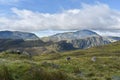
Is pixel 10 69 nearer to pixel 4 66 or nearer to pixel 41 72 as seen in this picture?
pixel 4 66

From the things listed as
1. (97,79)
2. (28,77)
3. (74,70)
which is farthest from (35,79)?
→ (74,70)

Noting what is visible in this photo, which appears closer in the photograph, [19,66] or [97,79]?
[19,66]

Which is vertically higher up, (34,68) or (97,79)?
(34,68)

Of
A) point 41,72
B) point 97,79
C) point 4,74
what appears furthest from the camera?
point 97,79

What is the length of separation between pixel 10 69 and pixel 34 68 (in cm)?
219

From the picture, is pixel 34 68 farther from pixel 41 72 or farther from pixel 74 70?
pixel 74 70

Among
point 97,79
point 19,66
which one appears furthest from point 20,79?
point 97,79

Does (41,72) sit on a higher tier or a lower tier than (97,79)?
higher

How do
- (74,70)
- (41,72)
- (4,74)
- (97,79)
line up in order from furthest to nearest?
(74,70)
(97,79)
(41,72)
(4,74)

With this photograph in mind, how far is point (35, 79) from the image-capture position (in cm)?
2420

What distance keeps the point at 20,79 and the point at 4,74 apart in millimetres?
1521

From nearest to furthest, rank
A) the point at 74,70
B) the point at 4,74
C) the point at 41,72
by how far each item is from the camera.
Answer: the point at 4,74, the point at 41,72, the point at 74,70

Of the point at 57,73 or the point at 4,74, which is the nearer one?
the point at 4,74

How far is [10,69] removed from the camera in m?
25.5
